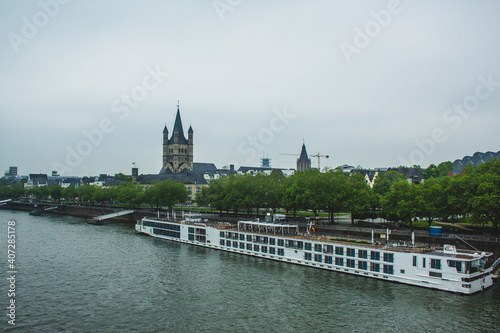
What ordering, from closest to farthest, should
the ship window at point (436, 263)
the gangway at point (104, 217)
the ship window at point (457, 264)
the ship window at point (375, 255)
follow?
1. the ship window at point (457, 264)
2. the ship window at point (436, 263)
3. the ship window at point (375, 255)
4. the gangway at point (104, 217)

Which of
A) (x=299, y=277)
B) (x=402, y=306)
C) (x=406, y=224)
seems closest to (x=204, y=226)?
(x=299, y=277)

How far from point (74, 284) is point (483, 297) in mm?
39537

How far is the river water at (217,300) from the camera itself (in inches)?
1289

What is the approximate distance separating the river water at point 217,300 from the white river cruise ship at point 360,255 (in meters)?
1.38

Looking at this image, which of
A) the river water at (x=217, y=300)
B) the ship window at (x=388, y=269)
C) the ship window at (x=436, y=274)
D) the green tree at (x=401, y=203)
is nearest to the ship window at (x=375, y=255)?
the ship window at (x=388, y=269)

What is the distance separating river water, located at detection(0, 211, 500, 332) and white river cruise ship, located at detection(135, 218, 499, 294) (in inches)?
54.4

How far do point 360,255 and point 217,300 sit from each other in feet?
58.2

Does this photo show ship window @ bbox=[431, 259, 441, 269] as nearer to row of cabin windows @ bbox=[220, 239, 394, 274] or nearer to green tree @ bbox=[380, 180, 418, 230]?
row of cabin windows @ bbox=[220, 239, 394, 274]

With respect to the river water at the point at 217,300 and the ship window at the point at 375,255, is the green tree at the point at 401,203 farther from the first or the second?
the river water at the point at 217,300

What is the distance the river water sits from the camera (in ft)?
107

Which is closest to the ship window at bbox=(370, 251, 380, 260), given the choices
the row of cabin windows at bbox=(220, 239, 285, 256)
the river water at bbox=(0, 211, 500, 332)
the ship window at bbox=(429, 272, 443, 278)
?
the river water at bbox=(0, 211, 500, 332)

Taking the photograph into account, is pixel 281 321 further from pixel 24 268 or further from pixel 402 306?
pixel 24 268

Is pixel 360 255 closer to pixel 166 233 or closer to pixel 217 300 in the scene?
pixel 217 300

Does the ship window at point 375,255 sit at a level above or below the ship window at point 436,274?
above
